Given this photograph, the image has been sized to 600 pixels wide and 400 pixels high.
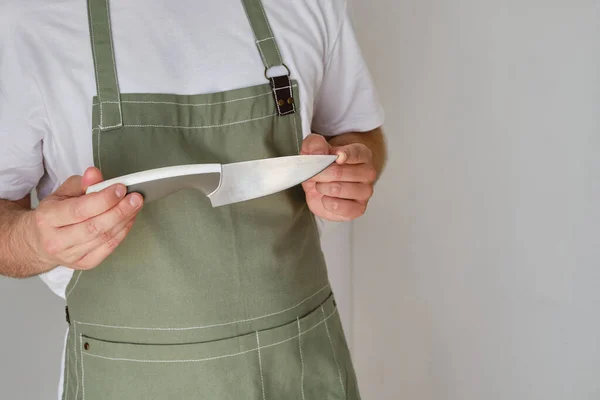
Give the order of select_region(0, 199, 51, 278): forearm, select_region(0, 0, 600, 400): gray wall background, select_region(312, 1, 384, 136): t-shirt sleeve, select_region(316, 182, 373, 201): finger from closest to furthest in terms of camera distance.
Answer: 1. select_region(0, 199, 51, 278): forearm
2. select_region(316, 182, 373, 201): finger
3. select_region(312, 1, 384, 136): t-shirt sleeve
4. select_region(0, 0, 600, 400): gray wall background

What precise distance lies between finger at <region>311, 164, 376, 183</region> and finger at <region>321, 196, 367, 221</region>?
0.04m

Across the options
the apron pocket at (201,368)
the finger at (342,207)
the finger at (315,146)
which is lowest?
the apron pocket at (201,368)

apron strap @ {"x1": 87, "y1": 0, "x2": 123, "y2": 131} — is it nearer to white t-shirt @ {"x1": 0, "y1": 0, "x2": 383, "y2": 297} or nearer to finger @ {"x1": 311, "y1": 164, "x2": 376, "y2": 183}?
white t-shirt @ {"x1": 0, "y1": 0, "x2": 383, "y2": 297}

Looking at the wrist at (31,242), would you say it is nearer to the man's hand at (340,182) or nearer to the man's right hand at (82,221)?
the man's right hand at (82,221)

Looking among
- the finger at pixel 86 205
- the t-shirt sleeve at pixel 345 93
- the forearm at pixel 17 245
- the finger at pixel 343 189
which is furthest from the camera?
the t-shirt sleeve at pixel 345 93

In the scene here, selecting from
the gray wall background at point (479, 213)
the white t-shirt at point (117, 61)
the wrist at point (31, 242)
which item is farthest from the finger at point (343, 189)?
the gray wall background at point (479, 213)

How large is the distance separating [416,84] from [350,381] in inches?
30.2

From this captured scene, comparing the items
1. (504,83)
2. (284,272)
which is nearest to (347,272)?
(504,83)

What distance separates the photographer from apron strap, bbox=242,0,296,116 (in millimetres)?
821

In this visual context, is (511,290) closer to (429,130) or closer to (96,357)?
(429,130)

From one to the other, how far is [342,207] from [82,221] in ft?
1.18

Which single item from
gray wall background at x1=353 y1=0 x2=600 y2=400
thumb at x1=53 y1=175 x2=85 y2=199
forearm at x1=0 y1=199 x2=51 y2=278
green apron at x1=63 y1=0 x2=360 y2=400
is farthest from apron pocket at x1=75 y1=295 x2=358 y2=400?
gray wall background at x1=353 y1=0 x2=600 y2=400

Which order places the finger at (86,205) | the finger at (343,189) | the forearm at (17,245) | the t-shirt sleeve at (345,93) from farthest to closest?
the t-shirt sleeve at (345,93)
the finger at (343,189)
the forearm at (17,245)
the finger at (86,205)

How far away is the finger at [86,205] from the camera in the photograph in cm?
55
